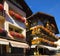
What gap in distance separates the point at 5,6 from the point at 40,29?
9.58 meters

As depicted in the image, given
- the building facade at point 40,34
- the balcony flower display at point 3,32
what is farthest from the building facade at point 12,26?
the building facade at point 40,34

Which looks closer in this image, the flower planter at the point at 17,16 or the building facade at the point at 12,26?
the building facade at the point at 12,26

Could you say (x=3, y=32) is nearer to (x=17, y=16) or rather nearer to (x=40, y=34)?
(x=17, y=16)

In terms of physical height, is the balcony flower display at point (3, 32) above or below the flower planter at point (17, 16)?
below

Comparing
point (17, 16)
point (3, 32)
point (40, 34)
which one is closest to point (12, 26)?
point (17, 16)

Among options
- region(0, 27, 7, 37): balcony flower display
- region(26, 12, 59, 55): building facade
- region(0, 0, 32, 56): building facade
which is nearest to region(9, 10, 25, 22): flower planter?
region(0, 0, 32, 56): building facade

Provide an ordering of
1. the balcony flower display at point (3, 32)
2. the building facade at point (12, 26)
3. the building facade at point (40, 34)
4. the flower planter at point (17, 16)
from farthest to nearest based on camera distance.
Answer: the building facade at point (40, 34)
the flower planter at point (17, 16)
the building facade at point (12, 26)
the balcony flower display at point (3, 32)

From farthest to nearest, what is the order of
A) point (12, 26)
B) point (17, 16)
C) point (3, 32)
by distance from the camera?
point (17, 16)
point (12, 26)
point (3, 32)

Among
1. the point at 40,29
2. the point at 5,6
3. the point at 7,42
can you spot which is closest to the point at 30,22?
the point at 40,29

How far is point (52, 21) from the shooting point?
139 ft

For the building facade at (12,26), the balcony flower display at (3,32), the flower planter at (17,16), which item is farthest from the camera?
the flower planter at (17,16)

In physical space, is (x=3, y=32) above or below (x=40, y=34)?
below

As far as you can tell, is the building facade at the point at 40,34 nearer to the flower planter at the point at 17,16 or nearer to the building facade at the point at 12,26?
the building facade at the point at 12,26

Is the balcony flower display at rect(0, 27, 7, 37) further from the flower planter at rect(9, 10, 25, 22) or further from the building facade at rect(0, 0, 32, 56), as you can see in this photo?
the flower planter at rect(9, 10, 25, 22)
